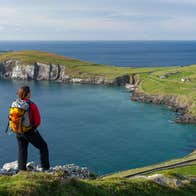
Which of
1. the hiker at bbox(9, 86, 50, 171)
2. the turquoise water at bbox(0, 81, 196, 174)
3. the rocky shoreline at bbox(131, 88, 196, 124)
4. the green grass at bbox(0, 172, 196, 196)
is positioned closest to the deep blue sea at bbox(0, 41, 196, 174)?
the turquoise water at bbox(0, 81, 196, 174)

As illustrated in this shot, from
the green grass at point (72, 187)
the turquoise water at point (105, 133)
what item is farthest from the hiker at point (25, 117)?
the turquoise water at point (105, 133)

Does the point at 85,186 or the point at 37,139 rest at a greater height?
the point at 37,139

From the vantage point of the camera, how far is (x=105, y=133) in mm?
103625

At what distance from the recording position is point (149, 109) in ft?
463

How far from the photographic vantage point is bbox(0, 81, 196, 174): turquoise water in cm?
8144

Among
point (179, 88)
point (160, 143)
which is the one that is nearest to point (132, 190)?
point (160, 143)

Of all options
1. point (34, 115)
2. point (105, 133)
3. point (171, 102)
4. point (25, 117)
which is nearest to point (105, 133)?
point (105, 133)

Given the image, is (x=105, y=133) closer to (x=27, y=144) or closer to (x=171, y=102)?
(x=171, y=102)

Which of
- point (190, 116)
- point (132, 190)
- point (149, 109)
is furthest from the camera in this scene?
point (149, 109)

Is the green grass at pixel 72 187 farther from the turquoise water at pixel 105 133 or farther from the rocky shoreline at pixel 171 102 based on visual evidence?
the rocky shoreline at pixel 171 102

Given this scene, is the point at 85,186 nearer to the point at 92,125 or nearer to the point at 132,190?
the point at 132,190

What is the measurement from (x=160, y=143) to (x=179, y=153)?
8.84m

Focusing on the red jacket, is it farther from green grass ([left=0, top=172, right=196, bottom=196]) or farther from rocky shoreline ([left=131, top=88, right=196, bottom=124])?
rocky shoreline ([left=131, top=88, right=196, bottom=124])

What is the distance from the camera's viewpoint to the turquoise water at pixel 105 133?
267 ft
